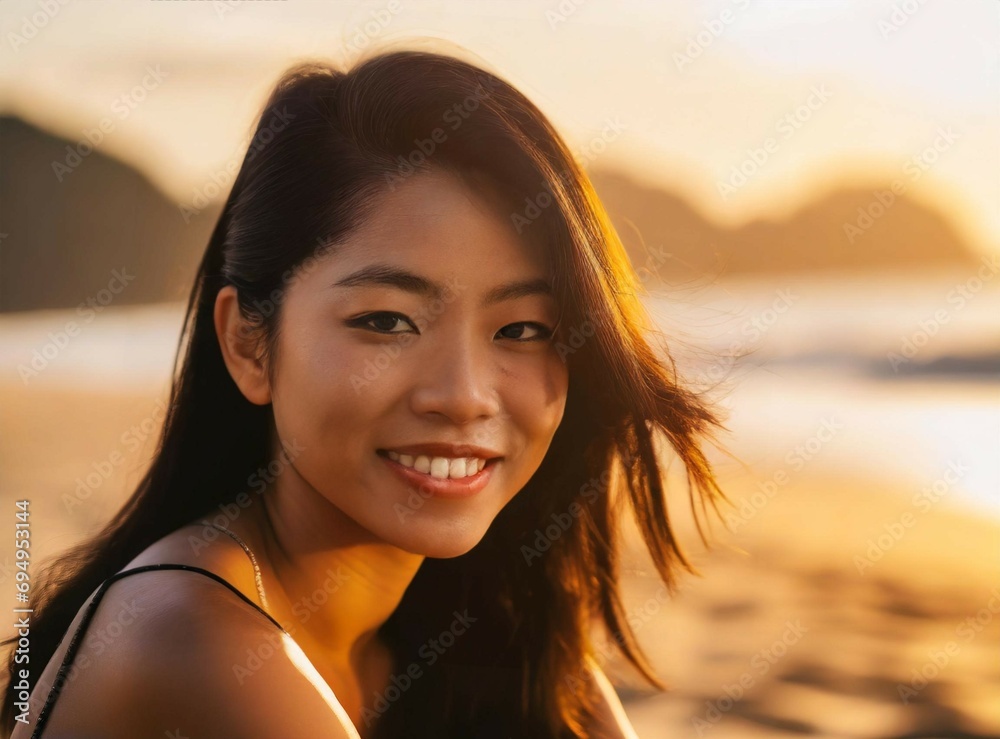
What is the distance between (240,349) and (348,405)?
1.00 feet

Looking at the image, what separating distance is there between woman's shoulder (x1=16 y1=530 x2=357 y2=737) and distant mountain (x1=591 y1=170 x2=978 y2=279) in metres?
4.64

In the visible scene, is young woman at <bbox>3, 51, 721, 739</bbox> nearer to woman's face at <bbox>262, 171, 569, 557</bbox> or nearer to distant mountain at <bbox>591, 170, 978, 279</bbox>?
woman's face at <bbox>262, 171, 569, 557</bbox>

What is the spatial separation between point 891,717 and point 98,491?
13.6 ft

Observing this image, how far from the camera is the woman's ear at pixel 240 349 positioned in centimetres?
183

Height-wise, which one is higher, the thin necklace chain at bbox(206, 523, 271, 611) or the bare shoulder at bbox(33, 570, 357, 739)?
the thin necklace chain at bbox(206, 523, 271, 611)

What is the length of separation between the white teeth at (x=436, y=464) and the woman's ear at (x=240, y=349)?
0.30m

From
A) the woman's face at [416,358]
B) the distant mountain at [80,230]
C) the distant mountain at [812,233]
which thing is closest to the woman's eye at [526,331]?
the woman's face at [416,358]

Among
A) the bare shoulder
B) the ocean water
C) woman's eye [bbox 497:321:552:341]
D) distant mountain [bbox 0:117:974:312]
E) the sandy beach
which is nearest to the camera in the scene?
the bare shoulder

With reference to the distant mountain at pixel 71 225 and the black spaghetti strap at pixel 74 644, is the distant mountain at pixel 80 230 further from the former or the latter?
the black spaghetti strap at pixel 74 644

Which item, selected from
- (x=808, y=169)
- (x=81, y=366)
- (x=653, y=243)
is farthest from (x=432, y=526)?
(x=808, y=169)

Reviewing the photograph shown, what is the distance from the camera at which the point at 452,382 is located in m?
1.68

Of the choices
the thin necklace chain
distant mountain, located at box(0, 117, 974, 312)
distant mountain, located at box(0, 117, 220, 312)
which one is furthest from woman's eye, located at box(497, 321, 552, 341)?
distant mountain, located at box(0, 117, 220, 312)

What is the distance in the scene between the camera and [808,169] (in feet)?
29.7

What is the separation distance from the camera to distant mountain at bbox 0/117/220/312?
13.2ft
